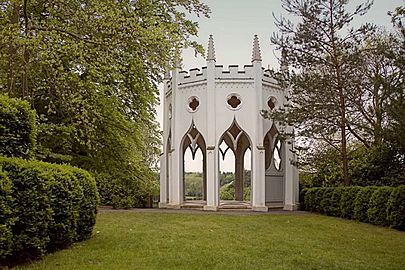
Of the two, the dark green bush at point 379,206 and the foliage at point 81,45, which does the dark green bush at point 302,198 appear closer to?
the dark green bush at point 379,206

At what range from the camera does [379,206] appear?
43.6 ft

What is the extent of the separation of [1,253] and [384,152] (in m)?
14.7

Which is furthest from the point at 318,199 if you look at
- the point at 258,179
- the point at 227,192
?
the point at 227,192

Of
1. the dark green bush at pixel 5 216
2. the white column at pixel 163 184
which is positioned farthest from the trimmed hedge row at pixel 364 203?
the dark green bush at pixel 5 216

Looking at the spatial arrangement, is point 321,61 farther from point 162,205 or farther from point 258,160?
point 162,205

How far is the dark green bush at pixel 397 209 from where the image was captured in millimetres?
12047

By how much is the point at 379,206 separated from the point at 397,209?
1.03 meters

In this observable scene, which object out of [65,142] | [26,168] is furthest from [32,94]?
[26,168]

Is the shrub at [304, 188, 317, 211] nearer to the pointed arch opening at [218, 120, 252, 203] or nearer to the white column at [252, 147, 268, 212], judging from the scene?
the white column at [252, 147, 268, 212]

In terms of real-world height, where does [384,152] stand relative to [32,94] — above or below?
below

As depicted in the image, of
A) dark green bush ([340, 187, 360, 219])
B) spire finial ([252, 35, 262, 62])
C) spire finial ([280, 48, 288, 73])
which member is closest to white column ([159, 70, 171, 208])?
spire finial ([252, 35, 262, 62])

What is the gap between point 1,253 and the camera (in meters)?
5.19

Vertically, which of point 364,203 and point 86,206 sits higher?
point 86,206

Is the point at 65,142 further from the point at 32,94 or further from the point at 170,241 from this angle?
the point at 170,241
